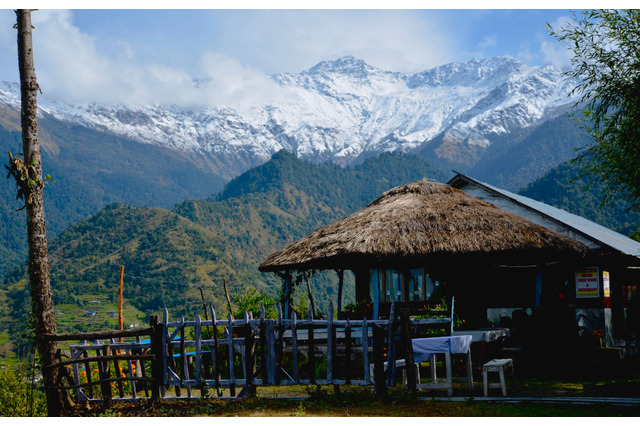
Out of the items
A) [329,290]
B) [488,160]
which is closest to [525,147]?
[488,160]

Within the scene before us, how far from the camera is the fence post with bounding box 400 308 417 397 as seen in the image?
905 centimetres

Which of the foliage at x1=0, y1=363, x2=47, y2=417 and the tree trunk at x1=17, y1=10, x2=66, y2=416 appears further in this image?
the foliage at x1=0, y1=363, x2=47, y2=417

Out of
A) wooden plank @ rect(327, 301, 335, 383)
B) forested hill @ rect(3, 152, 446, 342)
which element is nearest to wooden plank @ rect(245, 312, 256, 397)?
wooden plank @ rect(327, 301, 335, 383)

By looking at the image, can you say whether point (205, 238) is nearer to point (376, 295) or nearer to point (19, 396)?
point (376, 295)

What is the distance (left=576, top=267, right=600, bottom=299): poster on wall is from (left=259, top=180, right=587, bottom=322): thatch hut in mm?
942

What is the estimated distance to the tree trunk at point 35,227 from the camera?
356 inches

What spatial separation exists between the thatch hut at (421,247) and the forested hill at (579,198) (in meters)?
45.7

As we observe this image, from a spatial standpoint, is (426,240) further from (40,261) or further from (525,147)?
(525,147)

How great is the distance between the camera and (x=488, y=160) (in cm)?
17725

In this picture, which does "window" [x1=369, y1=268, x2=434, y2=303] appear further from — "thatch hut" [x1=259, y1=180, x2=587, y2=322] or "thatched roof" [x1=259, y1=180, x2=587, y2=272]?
"thatched roof" [x1=259, y1=180, x2=587, y2=272]

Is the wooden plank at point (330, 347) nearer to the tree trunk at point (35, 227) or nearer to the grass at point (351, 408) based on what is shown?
the grass at point (351, 408)

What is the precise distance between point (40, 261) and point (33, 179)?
1139 mm

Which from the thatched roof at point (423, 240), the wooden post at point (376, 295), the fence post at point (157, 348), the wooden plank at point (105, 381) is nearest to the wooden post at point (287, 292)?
the thatched roof at point (423, 240)

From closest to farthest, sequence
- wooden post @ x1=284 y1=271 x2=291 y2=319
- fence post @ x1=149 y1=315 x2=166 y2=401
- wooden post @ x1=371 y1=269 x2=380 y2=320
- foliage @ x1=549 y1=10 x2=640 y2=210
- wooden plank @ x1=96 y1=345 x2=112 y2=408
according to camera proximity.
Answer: wooden plank @ x1=96 y1=345 x2=112 y2=408, fence post @ x1=149 y1=315 x2=166 y2=401, foliage @ x1=549 y1=10 x2=640 y2=210, wooden post @ x1=371 y1=269 x2=380 y2=320, wooden post @ x1=284 y1=271 x2=291 y2=319
